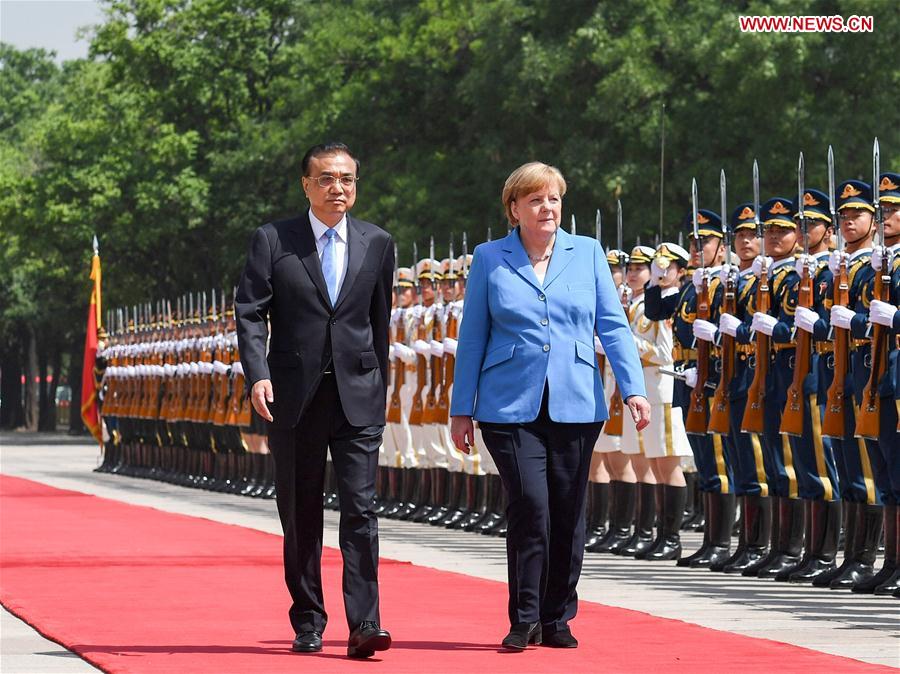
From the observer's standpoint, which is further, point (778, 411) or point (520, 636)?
point (778, 411)

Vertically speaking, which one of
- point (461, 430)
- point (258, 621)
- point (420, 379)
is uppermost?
point (420, 379)

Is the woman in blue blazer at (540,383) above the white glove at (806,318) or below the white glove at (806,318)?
below

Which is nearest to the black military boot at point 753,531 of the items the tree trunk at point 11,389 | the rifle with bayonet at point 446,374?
the rifle with bayonet at point 446,374

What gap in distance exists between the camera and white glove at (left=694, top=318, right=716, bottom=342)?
11.8 meters

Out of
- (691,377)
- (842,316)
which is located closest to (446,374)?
(691,377)

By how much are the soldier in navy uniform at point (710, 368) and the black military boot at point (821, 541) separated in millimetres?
959

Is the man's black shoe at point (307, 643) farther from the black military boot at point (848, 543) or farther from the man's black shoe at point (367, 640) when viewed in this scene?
the black military boot at point (848, 543)

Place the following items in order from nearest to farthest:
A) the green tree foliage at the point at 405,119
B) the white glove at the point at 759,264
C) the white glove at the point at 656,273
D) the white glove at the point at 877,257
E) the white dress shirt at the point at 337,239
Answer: the white dress shirt at the point at 337,239
the white glove at the point at 877,257
the white glove at the point at 759,264
the white glove at the point at 656,273
the green tree foliage at the point at 405,119

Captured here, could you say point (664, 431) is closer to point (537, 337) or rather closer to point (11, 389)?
point (537, 337)

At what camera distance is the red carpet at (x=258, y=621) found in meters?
7.20

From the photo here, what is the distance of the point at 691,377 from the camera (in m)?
12.1

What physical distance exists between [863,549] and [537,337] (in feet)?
11.8

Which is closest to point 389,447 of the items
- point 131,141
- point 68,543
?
point 68,543

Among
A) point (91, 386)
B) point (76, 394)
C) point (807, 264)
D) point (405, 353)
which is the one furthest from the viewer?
point (76, 394)
